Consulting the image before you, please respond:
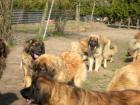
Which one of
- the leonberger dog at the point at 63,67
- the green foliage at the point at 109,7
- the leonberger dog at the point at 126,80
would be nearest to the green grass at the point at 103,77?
the leonberger dog at the point at 63,67

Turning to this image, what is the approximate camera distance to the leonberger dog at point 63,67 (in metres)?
7.74

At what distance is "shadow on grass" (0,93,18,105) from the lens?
8.73 m

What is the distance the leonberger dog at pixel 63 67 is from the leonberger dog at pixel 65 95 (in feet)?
9.23

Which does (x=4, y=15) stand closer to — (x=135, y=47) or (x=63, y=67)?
(x=135, y=47)

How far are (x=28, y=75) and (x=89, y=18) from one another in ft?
113

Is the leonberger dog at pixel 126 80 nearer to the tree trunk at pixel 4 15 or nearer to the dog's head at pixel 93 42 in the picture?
the dog's head at pixel 93 42

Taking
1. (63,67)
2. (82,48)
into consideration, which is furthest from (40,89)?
(82,48)

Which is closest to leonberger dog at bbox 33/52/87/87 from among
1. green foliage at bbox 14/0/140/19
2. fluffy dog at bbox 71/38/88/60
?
fluffy dog at bbox 71/38/88/60

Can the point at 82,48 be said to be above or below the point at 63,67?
below

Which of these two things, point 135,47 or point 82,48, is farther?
point 135,47

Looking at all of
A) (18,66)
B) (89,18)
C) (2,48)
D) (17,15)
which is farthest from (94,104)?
(89,18)

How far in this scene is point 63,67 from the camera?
8562mm

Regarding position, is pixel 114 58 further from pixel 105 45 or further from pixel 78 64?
pixel 78 64

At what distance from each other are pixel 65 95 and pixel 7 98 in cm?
474
